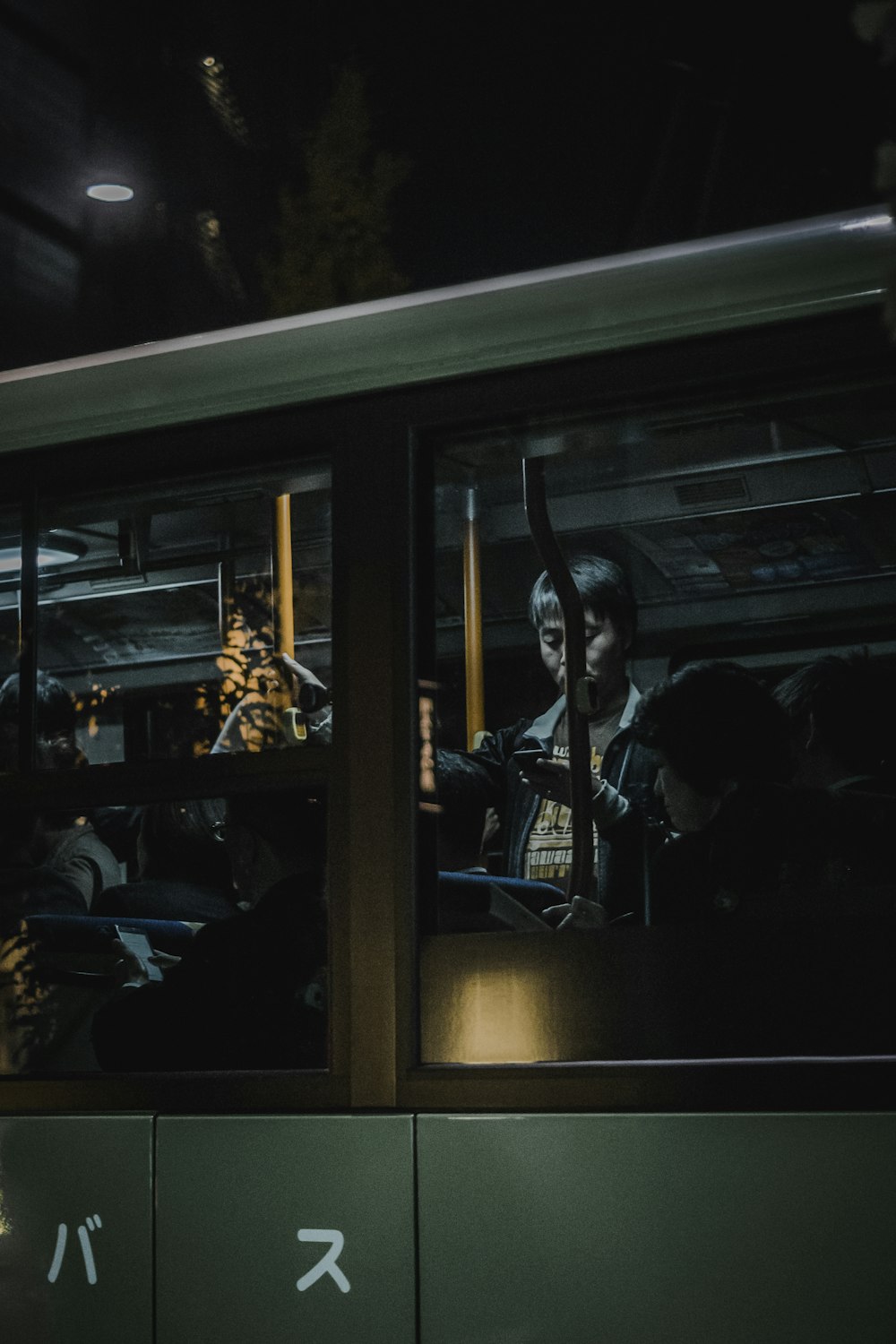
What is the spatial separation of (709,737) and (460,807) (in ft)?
1.35

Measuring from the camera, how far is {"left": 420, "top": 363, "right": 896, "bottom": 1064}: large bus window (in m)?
2.13

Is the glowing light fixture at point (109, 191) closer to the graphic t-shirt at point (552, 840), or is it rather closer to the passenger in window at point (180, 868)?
the passenger in window at point (180, 868)

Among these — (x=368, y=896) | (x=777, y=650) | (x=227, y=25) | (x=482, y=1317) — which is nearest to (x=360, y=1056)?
(x=368, y=896)

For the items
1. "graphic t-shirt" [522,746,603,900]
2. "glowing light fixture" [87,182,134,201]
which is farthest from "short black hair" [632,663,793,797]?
"glowing light fixture" [87,182,134,201]

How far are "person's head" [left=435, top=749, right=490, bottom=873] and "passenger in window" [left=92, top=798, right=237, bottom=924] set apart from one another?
37 centimetres

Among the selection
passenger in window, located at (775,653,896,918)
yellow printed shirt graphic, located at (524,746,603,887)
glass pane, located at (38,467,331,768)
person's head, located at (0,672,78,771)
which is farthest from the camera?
person's head, located at (0,672,78,771)

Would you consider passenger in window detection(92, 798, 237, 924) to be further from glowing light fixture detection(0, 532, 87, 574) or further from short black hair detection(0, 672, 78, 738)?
glowing light fixture detection(0, 532, 87, 574)

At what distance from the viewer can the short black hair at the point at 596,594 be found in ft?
7.89

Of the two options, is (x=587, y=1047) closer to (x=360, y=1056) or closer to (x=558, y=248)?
(x=360, y=1056)

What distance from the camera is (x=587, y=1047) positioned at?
7.09 ft

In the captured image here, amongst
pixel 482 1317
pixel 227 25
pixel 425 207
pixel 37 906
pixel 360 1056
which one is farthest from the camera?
pixel 227 25

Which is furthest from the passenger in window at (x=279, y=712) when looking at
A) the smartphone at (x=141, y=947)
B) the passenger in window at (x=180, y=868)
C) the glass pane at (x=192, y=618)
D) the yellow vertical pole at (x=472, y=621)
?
the smartphone at (x=141, y=947)

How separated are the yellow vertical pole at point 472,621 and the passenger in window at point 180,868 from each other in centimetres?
43

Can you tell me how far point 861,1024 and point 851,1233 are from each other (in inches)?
10.5
